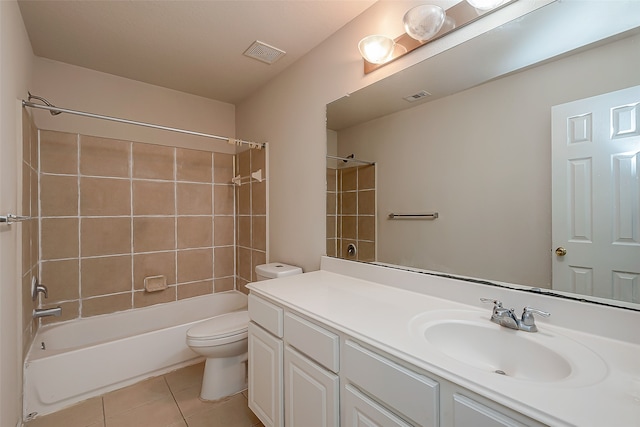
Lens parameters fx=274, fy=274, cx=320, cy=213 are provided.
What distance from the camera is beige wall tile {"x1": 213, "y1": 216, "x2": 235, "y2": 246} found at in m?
2.78

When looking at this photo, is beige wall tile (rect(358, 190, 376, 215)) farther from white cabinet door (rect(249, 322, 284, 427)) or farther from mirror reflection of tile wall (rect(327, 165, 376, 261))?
white cabinet door (rect(249, 322, 284, 427))

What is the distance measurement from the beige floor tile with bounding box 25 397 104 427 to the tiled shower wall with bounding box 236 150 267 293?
1.32 metres

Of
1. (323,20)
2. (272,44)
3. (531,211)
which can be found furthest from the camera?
(272,44)

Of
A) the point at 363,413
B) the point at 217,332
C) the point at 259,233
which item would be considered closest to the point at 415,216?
the point at 363,413

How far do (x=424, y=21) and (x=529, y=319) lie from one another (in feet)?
4.20

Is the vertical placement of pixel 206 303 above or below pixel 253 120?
below

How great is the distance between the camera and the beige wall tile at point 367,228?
1.58m

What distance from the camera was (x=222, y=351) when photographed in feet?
5.80

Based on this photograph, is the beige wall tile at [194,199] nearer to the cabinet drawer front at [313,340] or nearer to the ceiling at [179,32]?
the ceiling at [179,32]

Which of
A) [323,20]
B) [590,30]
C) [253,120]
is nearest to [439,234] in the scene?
[590,30]

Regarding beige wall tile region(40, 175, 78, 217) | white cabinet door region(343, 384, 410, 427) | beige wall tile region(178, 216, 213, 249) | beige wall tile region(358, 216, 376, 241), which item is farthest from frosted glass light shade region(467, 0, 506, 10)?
beige wall tile region(40, 175, 78, 217)

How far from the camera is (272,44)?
188 centimetres

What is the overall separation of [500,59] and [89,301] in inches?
120

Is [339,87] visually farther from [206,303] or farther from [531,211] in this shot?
[206,303]
